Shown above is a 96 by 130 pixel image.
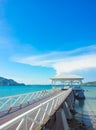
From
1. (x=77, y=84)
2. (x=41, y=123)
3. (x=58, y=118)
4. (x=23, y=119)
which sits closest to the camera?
(x=23, y=119)

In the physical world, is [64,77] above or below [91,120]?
above

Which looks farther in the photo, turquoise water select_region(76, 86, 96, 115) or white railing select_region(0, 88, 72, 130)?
turquoise water select_region(76, 86, 96, 115)

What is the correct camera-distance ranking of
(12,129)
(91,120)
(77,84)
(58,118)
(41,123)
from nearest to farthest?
(12,129) → (41,123) → (58,118) → (91,120) → (77,84)

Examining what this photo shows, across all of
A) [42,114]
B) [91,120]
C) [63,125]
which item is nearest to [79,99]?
[91,120]

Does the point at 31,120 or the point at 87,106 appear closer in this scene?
the point at 31,120

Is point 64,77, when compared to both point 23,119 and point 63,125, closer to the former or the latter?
point 63,125

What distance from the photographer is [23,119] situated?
4.81 meters

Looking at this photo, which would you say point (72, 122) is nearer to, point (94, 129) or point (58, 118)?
point (94, 129)

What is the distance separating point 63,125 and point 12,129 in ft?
19.4

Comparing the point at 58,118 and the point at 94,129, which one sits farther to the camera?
the point at 94,129

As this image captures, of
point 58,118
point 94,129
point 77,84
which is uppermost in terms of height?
point 77,84

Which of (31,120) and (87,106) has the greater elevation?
(31,120)

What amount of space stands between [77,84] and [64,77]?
735 centimetres

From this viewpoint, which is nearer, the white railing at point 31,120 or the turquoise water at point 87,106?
the white railing at point 31,120
